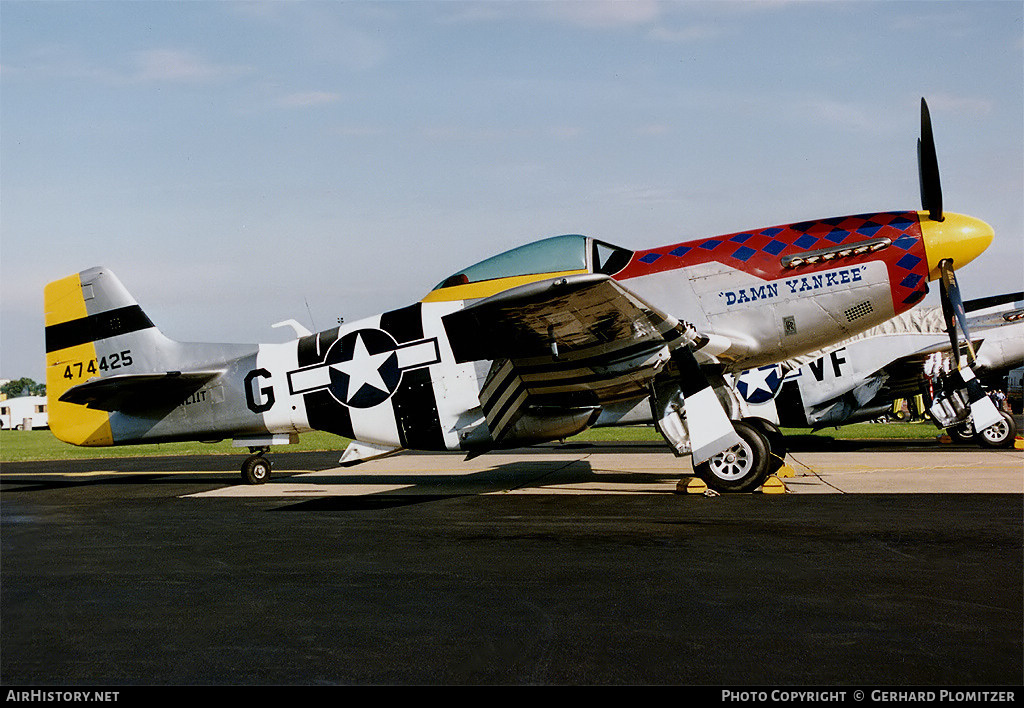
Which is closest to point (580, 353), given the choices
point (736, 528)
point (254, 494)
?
point (736, 528)

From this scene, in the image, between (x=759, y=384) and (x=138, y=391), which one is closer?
(x=138, y=391)

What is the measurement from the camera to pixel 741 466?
1008 centimetres

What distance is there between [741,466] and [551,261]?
3.41 metres

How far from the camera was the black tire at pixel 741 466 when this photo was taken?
9961mm

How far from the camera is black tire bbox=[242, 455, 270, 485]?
13.5m

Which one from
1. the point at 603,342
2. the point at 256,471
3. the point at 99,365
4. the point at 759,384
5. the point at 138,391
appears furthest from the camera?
the point at 759,384

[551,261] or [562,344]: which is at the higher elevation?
[551,261]

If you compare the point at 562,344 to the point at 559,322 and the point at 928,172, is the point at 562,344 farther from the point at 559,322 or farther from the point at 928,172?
the point at 928,172

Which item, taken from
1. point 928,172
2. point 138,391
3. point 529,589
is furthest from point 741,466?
point 138,391

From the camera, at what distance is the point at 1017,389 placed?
6612 cm

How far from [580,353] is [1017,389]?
68.7 m

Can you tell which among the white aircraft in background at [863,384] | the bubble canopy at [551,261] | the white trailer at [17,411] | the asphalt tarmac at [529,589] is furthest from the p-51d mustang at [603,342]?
the white trailer at [17,411]
